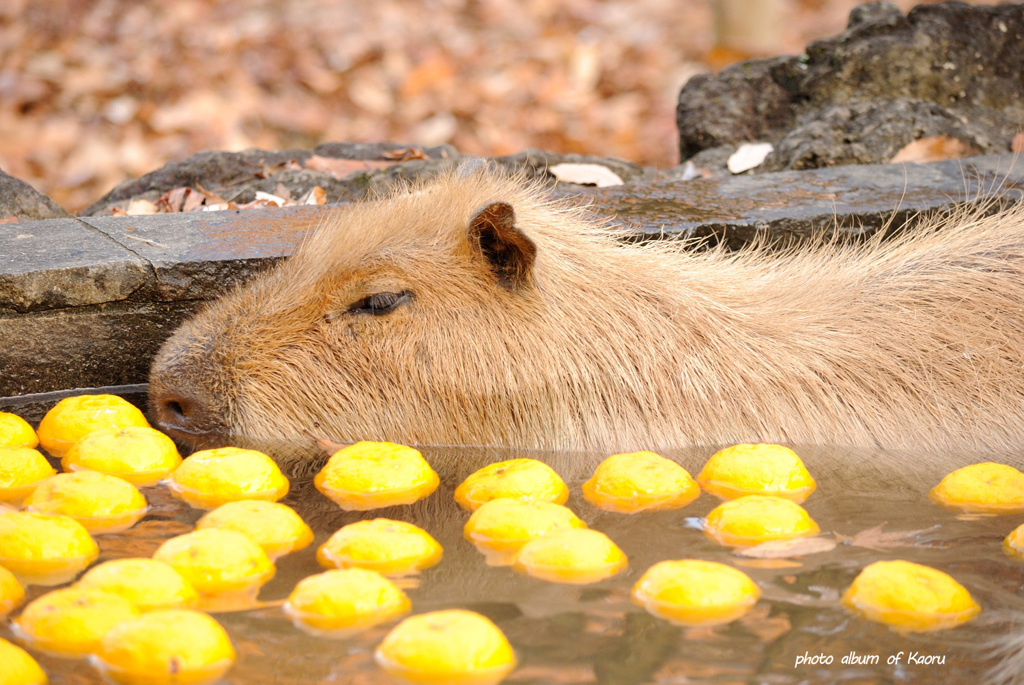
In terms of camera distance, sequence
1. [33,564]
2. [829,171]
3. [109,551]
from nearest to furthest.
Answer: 1. [33,564]
2. [109,551]
3. [829,171]

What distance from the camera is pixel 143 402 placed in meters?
3.74

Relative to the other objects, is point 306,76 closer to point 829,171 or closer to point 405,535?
point 829,171

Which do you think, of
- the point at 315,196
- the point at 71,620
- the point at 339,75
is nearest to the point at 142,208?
the point at 315,196

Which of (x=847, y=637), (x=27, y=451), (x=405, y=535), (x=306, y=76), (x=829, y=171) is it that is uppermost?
(x=306, y=76)

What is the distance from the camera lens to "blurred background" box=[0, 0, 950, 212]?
1226 cm

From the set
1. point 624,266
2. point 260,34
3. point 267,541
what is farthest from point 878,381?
point 260,34

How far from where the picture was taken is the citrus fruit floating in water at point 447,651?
68.2 inches

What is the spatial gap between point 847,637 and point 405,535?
0.92m

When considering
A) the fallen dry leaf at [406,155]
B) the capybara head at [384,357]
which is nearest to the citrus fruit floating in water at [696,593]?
the capybara head at [384,357]

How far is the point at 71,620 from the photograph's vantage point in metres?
1.83

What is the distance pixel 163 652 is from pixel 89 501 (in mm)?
878

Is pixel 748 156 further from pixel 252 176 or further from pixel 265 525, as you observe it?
pixel 265 525

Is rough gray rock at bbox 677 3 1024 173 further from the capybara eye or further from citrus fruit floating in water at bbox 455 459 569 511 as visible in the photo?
citrus fruit floating in water at bbox 455 459 569 511

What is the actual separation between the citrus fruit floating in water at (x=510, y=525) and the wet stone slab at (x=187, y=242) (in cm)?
168
